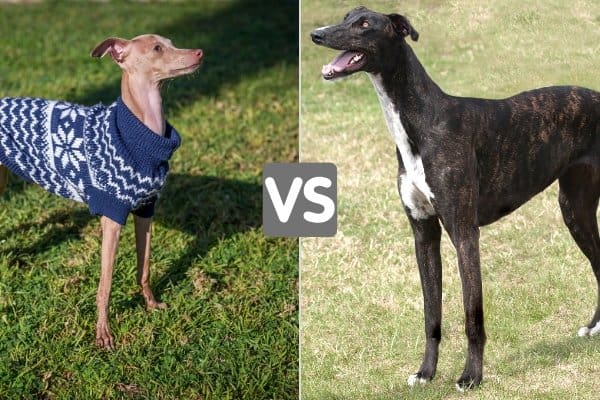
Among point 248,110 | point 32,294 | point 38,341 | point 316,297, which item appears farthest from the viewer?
point 248,110

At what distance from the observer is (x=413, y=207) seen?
3967 mm

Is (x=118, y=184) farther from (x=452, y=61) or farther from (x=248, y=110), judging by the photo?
(x=248, y=110)

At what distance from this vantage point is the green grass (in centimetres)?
491

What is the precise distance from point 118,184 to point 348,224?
4.10 ft

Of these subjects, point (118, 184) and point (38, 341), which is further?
point (38, 341)

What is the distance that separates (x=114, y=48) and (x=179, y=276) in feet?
→ 5.50

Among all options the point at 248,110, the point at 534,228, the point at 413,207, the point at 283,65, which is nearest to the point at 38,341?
the point at 413,207

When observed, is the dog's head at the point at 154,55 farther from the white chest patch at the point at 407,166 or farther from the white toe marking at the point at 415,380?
the white toe marking at the point at 415,380

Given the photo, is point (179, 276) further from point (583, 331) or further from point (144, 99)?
point (583, 331)

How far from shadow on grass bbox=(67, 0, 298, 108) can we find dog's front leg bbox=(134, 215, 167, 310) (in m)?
4.22

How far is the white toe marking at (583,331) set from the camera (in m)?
4.02

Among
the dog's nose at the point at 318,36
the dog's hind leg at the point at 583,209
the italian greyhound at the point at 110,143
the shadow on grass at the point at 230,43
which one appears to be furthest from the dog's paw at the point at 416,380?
the shadow on grass at the point at 230,43

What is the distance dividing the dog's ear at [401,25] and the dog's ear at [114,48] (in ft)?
4.88

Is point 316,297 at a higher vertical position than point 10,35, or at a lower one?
higher
